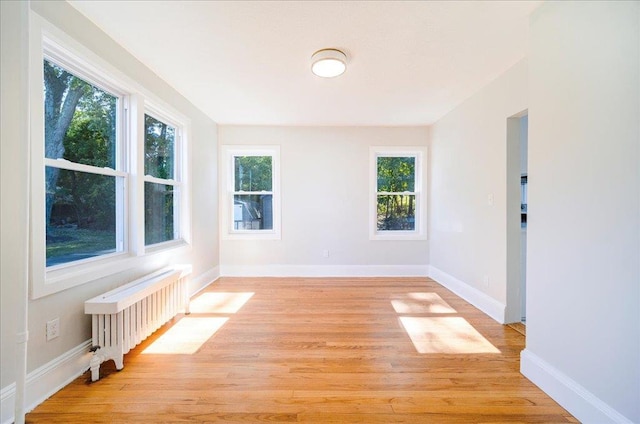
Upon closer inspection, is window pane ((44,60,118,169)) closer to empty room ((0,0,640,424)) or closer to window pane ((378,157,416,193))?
empty room ((0,0,640,424))

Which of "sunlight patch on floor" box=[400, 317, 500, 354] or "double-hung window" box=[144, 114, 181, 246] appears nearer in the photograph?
"sunlight patch on floor" box=[400, 317, 500, 354]

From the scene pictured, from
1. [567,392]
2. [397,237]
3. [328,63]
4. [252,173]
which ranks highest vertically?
[328,63]

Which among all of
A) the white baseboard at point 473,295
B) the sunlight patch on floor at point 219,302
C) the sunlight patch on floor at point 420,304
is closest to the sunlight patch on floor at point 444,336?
the sunlight patch on floor at point 420,304

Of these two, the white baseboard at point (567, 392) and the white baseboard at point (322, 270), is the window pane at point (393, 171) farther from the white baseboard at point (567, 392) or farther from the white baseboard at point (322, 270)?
the white baseboard at point (567, 392)

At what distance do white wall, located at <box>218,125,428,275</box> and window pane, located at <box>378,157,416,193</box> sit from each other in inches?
10.4

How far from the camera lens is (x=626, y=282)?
49.9 inches

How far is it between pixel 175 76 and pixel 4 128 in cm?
169

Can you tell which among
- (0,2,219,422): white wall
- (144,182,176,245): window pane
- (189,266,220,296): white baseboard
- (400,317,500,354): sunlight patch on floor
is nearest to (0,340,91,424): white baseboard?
(0,2,219,422): white wall

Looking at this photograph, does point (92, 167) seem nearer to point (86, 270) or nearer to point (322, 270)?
point (86, 270)

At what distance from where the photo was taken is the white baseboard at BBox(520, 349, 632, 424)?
53.1 inches

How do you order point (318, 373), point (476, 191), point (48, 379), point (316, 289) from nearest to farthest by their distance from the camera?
point (48, 379) → point (318, 373) → point (476, 191) → point (316, 289)

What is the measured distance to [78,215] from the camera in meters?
2.00

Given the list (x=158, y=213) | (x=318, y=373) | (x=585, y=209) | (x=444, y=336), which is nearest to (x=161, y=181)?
(x=158, y=213)

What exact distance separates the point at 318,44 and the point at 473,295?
319 centimetres
